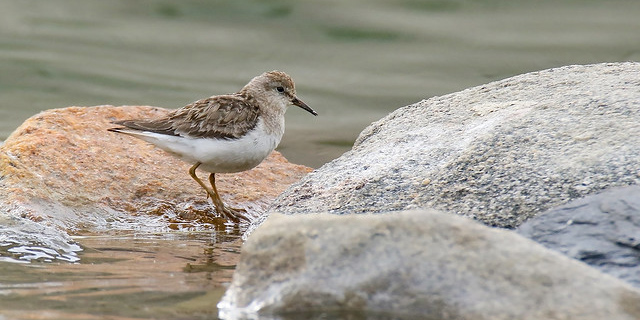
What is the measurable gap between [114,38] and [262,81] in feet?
15.0

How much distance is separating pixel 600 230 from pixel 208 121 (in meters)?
3.57

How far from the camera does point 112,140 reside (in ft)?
→ 23.3

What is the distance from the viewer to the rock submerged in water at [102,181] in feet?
19.6

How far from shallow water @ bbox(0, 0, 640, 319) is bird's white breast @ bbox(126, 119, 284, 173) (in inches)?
117

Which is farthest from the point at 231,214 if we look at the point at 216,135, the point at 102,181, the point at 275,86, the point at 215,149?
the point at 275,86

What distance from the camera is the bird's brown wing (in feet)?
21.5

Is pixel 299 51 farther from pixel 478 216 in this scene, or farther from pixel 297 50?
pixel 478 216

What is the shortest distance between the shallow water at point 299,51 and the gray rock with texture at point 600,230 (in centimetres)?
563

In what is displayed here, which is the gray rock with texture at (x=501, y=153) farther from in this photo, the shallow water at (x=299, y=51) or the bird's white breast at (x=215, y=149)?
the shallow water at (x=299, y=51)

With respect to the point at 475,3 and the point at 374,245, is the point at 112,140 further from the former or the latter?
the point at 475,3

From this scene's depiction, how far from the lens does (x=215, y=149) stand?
6.48 meters

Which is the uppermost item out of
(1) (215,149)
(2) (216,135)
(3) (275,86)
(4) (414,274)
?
(3) (275,86)

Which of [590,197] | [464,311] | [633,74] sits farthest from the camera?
[633,74]

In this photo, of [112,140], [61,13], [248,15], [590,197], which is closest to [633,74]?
[590,197]
